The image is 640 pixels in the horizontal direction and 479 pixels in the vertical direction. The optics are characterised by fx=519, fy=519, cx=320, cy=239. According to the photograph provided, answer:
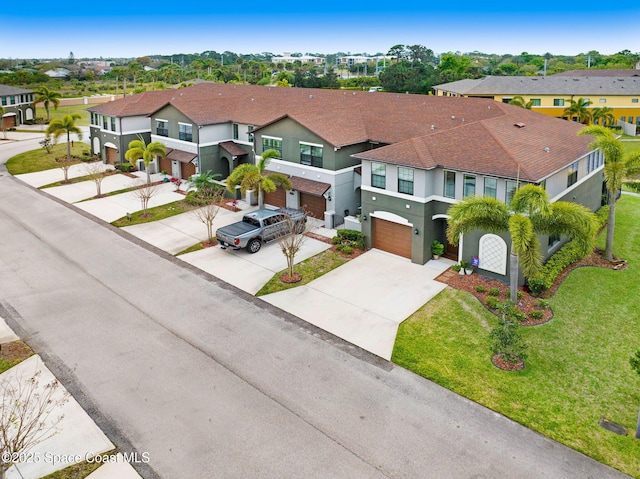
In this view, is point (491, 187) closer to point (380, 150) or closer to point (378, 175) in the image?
point (378, 175)

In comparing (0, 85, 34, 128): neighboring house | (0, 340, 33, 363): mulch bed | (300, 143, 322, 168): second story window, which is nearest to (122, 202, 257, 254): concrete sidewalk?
(300, 143, 322, 168): second story window

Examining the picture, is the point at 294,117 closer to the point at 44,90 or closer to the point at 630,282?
the point at 630,282

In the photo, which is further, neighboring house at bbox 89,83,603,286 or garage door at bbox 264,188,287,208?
garage door at bbox 264,188,287,208

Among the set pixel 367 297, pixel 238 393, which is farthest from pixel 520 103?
pixel 238 393

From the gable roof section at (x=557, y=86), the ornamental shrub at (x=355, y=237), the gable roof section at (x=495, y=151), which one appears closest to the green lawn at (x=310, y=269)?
the ornamental shrub at (x=355, y=237)

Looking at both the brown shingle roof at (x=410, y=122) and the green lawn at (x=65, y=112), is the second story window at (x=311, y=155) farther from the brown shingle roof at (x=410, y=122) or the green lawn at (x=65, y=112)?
the green lawn at (x=65, y=112)

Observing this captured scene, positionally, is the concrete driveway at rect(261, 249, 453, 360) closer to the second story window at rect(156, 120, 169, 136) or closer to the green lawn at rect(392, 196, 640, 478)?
the green lawn at rect(392, 196, 640, 478)

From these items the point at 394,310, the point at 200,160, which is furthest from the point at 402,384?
the point at 200,160
